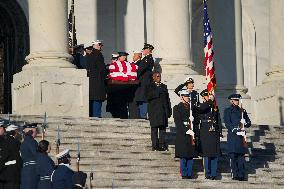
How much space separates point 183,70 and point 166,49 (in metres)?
0.70

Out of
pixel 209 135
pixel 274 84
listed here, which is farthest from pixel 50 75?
pixel 274 84

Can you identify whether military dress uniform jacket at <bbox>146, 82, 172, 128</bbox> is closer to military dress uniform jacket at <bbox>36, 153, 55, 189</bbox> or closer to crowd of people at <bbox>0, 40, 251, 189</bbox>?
crowd of people at <bbox>0, 40, 251, 189</bbox>

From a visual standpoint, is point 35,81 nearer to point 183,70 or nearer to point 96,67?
point 96,67

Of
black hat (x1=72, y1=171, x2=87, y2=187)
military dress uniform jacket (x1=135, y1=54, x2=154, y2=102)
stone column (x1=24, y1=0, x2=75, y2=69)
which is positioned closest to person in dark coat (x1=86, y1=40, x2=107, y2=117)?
stone column (x1=24, y1=0, x2=75, y2=69)

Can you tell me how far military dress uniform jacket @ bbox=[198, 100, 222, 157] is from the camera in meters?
26.4

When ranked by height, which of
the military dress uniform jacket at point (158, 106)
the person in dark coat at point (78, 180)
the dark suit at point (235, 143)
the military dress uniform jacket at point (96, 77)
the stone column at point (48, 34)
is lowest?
the person in dark coat at point (78, 180)

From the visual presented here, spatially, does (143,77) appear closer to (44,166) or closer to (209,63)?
(209,63)

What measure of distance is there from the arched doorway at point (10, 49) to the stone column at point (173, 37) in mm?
5619

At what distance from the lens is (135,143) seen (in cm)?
2777

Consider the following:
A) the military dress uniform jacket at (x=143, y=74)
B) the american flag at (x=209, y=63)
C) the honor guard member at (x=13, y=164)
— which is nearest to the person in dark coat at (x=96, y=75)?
the military dress uniform jacket at (x=143, y=74)

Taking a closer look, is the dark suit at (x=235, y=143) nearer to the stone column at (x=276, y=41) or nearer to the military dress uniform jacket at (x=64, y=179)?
the military dress uniform jacket at (x=64, y=179)

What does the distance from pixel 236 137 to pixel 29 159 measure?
5.70 m

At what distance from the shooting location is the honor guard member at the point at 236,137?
2656cm

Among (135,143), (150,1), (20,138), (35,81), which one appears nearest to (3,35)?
(150,1)
